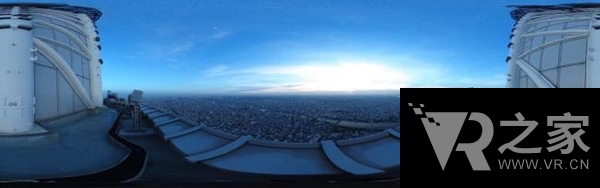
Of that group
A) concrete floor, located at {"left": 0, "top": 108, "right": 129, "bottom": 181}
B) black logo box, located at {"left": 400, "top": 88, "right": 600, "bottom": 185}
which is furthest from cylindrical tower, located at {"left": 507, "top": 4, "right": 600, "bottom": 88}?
concrete floor, located at {"left": 0, "top": 108, "right": 129, "bottom": 181}

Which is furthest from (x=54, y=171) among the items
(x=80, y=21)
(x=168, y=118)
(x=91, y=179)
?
(x=80, y=21)

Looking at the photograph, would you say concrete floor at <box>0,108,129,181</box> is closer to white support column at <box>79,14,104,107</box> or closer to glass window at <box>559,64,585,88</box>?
white support column at <box>79,14,104,107</box>

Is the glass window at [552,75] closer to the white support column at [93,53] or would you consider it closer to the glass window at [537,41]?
the glass window at [537,41]

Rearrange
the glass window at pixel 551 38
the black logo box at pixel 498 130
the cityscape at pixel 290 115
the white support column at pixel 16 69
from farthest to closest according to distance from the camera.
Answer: the cityscape at pixel 290 115 < the glass window at pixel 551 38 < the white support column at pixel 16 69 < the black logo box at pixel 498 130

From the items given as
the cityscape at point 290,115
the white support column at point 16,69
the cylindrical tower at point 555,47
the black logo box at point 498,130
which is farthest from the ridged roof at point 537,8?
the white support column at point 16,69

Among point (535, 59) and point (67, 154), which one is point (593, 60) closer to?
point (535, 59)

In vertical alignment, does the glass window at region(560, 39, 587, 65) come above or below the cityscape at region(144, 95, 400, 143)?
above

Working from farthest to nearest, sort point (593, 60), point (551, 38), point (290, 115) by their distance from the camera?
point (290, 115)
point (551, 38)
point (593, 60)

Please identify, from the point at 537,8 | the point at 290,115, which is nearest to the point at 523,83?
the point at 537,8
